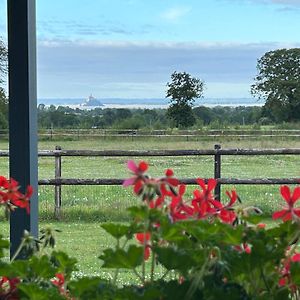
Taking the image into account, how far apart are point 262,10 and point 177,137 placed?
132 cm

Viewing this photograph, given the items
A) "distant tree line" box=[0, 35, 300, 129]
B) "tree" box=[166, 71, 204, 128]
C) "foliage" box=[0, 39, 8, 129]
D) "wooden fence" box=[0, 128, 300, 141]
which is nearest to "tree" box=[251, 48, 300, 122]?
"distant tree line" box=[0, 35, 300, 129]

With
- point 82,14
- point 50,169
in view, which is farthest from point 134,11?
point 50,169

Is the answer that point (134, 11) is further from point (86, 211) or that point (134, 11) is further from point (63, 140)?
point (86, 211)

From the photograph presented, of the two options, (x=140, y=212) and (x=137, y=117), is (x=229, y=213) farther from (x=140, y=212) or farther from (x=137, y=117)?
(x=137, y=117)

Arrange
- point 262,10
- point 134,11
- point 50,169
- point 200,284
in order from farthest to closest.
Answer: point 50,169 → point 134,11 → point 262,10 → point 200,284

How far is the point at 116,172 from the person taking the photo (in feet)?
16.3

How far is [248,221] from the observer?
1.82 feet

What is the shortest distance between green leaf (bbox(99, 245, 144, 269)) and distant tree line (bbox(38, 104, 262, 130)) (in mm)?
2095

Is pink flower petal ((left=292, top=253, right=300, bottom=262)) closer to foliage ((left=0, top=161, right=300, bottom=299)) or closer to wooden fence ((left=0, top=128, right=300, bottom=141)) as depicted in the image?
foliage ((left=0, top=161, right=300, bottom=299))

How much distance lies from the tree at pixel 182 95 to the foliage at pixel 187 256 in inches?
103

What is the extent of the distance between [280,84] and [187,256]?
7.41ft

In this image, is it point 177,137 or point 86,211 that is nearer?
point 177,137

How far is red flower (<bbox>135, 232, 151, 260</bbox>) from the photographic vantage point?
0.54 m

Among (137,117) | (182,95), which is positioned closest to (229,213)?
(182,95)
